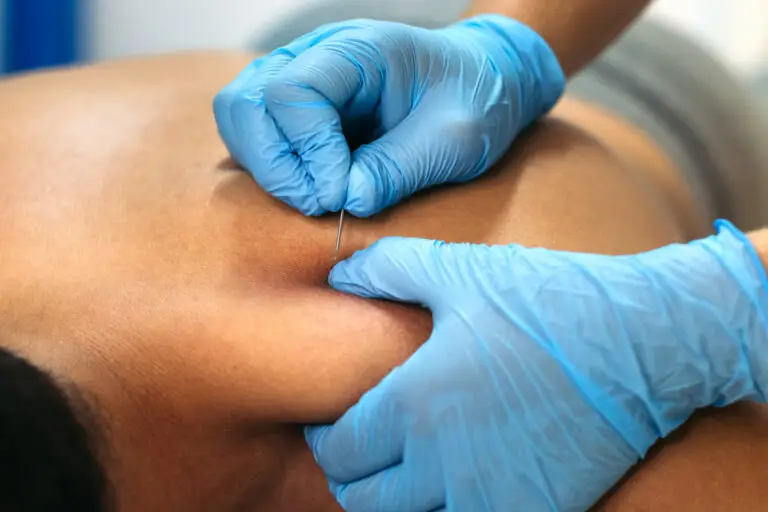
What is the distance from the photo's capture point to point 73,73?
3.81 feet

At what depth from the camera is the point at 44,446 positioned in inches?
22.0

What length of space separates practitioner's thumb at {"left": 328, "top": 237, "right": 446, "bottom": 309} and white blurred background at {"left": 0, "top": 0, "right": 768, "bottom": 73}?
4.25 ft

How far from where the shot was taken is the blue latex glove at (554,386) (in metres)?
0.68

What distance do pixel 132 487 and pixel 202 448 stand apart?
8cm

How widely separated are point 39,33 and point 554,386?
6.19 feet

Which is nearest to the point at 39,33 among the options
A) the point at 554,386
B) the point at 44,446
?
the point at 44,446

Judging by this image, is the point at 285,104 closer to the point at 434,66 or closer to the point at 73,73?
the point at 434,66

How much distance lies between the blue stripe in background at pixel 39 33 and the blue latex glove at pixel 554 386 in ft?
5.69

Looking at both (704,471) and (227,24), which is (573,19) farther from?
(227,24)

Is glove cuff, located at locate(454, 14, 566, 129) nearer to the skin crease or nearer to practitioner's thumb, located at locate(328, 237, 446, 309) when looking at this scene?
the skin crease

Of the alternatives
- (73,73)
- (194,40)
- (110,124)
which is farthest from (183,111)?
(194,40)

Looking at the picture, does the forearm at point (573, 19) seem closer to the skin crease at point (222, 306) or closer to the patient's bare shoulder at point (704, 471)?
the skin crease at point (222, 306)

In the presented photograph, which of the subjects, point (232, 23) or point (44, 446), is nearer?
point (44, 446)

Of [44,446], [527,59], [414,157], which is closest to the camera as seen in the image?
[44,446]
